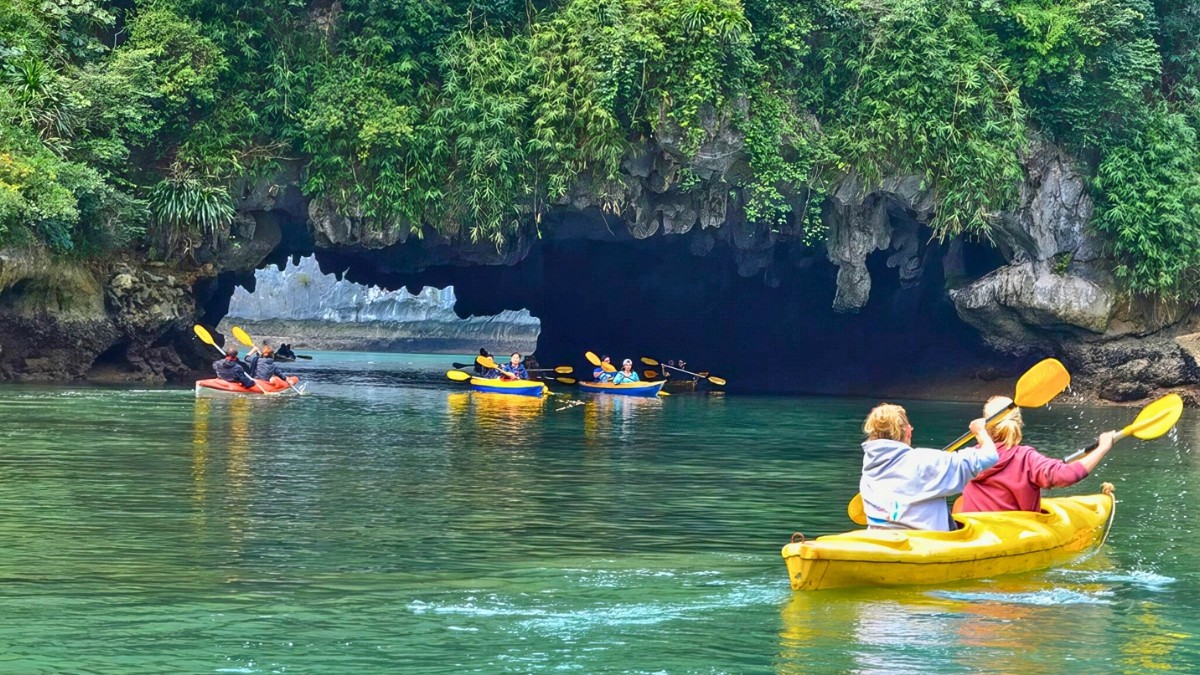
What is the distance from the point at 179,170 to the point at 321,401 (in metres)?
5.36

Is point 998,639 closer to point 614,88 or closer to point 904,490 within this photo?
point 904,490

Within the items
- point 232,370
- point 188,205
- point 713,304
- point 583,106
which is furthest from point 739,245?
point 188,205

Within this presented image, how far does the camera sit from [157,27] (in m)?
28.5

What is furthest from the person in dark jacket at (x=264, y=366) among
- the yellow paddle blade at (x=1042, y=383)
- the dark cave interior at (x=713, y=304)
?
the yellow paddle blade at (x=1042, y=383)

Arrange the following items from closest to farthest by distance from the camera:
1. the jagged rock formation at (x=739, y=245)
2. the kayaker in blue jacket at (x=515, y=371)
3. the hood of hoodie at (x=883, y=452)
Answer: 1. the hood of hoodie at (x=883, y=452)
2. the jagged rock formation at (x=739, y=245)
3. the kayaker in blue jacket at (x=515, y=371)

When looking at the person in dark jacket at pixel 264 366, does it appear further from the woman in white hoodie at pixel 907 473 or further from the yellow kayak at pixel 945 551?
the woman in white hoodie at pixel 907 473

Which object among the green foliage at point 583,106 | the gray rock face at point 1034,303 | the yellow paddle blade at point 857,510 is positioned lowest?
the yellow paddle blade at point 857,510

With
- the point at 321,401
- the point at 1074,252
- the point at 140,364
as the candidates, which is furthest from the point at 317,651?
the point at 1074,252

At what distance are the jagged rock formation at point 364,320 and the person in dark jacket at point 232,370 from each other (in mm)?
59320

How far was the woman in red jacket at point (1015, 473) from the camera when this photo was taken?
10477mm

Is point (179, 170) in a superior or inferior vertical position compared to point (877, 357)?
superior

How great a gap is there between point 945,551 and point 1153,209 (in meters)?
23.0

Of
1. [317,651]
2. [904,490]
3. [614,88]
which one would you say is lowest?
[317,651]

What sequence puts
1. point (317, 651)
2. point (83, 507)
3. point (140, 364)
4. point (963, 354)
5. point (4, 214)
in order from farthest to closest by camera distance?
point (963, 354)
point (140, 364)
point (4, 214)
point (83, 507)
point (317, 651)
